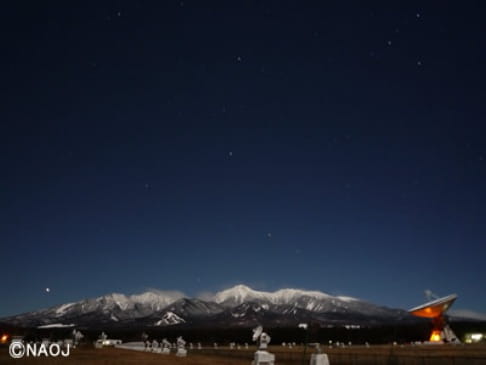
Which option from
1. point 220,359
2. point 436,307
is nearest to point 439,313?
point 436,307

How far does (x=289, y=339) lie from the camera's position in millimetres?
160625

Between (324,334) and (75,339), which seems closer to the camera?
(75,339)

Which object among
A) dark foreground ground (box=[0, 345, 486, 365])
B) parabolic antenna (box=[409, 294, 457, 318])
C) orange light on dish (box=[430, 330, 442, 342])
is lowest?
dark foreground ground (box=[0, 345, 486, 365])

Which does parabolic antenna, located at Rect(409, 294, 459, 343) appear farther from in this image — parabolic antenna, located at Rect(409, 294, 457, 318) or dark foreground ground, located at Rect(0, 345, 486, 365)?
dark foreground ground, located at Rect(0, 345, 486, 365)

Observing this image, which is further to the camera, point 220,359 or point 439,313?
point 439,313

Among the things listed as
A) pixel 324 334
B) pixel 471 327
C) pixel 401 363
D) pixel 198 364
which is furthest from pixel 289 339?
pixel 198 364

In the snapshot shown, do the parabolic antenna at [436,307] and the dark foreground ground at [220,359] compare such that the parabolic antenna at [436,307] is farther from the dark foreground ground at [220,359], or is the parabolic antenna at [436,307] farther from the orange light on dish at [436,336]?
the dark foreground ground at [220,359]

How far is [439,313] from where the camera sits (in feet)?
340

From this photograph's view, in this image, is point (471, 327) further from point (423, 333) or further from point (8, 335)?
point (8, 335)

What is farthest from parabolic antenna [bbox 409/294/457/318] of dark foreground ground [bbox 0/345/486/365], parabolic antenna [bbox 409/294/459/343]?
dark foreground ground [bbox 0/345/486/365]

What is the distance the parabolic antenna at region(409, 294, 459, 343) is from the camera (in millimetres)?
103125

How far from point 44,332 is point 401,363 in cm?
8489

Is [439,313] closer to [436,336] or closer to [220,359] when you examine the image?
[436,336]

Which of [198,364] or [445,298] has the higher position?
[445,298]
